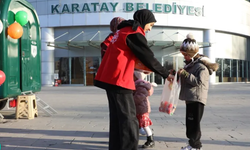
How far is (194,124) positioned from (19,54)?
4.94 metres

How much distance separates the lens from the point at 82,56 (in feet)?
90.0

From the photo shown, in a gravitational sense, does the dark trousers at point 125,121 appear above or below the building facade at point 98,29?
below

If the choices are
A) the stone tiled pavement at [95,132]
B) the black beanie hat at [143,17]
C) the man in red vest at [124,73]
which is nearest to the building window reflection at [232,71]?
the stone tiled pavement at [95,132]

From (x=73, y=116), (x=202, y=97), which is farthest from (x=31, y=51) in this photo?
(x=202, y=97)

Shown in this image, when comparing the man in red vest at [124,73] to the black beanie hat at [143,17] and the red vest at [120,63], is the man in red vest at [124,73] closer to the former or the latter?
the red vest at [120,63]

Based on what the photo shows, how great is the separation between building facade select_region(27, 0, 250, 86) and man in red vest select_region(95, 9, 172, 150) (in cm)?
2161

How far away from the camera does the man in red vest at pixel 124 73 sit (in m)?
3.17

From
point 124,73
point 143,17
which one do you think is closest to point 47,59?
point 143,17

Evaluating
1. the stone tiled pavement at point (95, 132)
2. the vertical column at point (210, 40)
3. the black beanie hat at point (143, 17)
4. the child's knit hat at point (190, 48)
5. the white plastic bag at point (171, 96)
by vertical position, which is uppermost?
the vertical column at point (210, 40)

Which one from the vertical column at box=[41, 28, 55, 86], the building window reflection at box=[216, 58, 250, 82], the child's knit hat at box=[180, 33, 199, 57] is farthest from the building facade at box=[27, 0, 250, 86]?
the child's knit hat at box=[180, 33, 199, 57]

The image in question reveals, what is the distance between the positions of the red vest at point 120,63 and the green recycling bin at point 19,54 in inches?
Answer: 159

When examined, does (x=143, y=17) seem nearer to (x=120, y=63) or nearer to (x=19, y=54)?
Result: (x=120, y=63)

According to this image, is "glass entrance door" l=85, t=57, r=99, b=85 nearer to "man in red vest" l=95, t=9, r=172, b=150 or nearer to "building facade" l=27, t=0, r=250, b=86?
"building facade" l=27, t=0, r=250, b=86

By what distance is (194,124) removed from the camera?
407 cm
